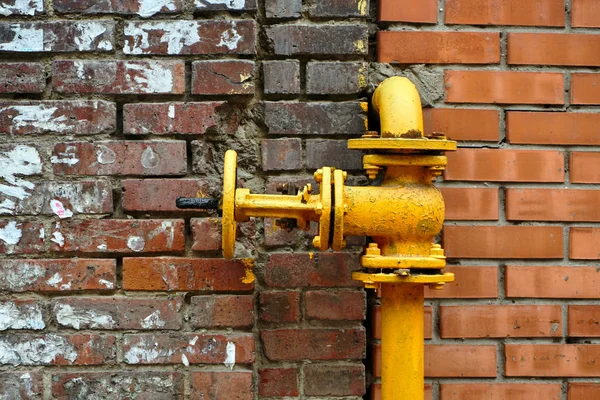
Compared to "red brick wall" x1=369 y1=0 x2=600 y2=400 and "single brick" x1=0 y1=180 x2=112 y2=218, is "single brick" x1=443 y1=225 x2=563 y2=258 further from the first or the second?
"single brick" x1=0 y1=180 x2=112 y2=218

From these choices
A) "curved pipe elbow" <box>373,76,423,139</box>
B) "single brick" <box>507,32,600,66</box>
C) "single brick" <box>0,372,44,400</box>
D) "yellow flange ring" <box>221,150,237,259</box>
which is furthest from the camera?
"single brick" <box>507,32,600,66</box>

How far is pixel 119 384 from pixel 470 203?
3.16 ft

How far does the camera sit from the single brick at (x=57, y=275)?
5.29 ft

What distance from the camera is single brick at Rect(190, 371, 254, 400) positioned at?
1616 mm

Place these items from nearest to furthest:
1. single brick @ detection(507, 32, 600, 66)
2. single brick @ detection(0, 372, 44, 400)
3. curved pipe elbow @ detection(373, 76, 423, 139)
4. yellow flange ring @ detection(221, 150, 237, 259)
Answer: yellow flange ring @ detection(221, 150, 237, 259)
curved pipe elbow @ detection(373, 76, 423, 139)
single brick @ detection(0, 372, 44, 400)
single brick @ detection(507, 32, 600, 66)

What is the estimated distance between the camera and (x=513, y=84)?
1707 mm

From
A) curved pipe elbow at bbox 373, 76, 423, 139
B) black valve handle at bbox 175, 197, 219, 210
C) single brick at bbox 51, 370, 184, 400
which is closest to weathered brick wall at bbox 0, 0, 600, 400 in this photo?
single brick at bbox 51, 370, 184, 400

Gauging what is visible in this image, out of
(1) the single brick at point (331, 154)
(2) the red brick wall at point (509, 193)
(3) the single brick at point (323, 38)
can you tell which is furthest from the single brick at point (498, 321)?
(3) the single brick at point (323, 38)

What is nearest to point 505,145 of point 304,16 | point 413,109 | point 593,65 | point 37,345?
point 593,65

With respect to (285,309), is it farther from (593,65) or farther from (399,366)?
(593,65)

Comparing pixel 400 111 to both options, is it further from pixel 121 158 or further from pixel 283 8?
pixel 121 158

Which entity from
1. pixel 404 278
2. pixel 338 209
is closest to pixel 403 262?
pixel 404 278

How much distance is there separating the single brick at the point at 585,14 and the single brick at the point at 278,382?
1127mm

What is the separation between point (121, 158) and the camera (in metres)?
1.63
